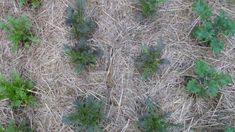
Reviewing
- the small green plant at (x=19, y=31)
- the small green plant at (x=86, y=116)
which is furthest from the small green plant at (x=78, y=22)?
the small green plant at (x=86, y=116)

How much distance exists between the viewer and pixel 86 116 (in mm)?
3029

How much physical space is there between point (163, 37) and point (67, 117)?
1.11m

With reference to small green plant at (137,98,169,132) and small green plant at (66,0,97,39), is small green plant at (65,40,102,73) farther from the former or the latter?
small green plant at (137,98,169,132)

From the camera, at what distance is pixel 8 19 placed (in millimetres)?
3320

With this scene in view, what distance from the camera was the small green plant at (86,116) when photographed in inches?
119

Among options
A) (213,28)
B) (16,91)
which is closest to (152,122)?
(213,28)

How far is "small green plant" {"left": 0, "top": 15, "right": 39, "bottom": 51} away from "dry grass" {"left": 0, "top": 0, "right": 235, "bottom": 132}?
8 centimetres

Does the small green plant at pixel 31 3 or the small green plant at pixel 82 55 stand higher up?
the small green plant at pixel 31 3

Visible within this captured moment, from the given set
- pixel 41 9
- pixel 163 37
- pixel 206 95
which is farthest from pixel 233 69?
pixel 41 9

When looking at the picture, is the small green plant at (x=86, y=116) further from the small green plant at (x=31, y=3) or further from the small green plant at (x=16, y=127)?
the small green plant at (x=31, y=3)

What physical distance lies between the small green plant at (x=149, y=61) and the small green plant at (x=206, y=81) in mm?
283

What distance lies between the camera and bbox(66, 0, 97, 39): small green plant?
3215 millimetres

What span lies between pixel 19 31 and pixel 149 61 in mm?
1207

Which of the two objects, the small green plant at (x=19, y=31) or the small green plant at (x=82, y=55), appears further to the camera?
the small green plant at (x=19, y=31)
